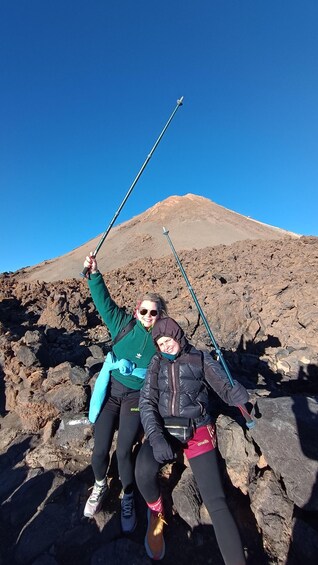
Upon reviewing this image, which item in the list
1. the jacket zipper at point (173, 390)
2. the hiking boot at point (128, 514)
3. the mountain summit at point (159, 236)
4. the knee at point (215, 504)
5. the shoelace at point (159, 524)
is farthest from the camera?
the mountain summit at point (159, 236)

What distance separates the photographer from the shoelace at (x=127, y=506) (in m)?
3.11

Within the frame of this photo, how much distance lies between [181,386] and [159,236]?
5053 centimetres

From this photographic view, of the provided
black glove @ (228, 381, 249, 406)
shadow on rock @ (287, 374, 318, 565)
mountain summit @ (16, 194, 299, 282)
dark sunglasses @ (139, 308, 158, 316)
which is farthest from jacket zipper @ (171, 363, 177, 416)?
mountain summit @ (16, 194, 299, 282)

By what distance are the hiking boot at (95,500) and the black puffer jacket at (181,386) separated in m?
1.07

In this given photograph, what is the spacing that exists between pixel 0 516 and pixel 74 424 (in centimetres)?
134

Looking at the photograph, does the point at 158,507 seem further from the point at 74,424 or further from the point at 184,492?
the point at 74,424

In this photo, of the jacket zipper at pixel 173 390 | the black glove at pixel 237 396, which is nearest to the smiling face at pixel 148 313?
the jacket zipper at pixel 173 390

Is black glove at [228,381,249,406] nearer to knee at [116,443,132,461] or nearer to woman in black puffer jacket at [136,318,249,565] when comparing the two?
woman in black puffer jacket at [136,318,249,565]

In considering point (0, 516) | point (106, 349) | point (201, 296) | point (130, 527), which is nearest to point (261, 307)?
point (201, 296)

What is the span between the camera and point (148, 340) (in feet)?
12.0

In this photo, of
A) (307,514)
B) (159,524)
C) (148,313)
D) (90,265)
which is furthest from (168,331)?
(307,514)

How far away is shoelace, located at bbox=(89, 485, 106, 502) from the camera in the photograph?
3.28 m

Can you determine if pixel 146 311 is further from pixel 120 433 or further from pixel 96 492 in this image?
pixel 96 492

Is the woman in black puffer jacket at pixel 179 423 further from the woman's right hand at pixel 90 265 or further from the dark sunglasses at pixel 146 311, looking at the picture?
the woman's right hand at pixel 90 265
